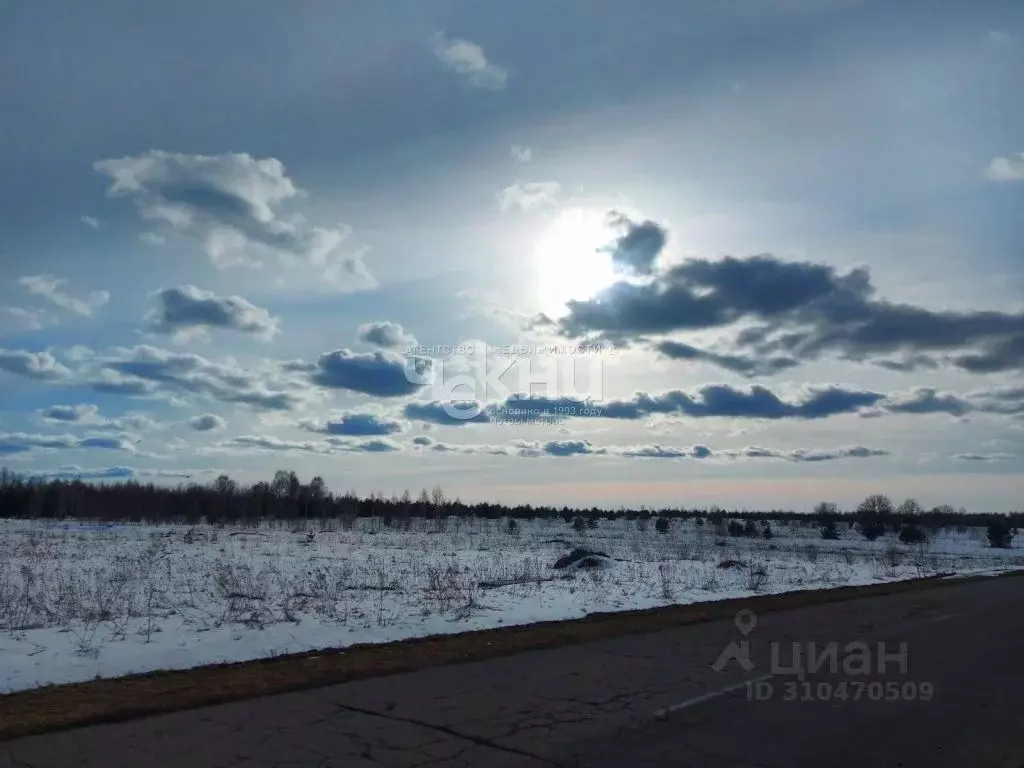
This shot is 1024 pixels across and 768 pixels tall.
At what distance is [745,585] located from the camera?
80.4 feet

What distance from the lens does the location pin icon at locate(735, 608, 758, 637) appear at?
46.5ft

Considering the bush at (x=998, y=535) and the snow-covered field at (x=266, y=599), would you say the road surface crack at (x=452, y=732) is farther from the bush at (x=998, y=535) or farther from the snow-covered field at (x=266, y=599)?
the bush at (x=998, y=535)

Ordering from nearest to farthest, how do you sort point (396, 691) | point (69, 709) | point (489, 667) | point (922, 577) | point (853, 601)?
point (69, 709), point (396, 691), point (489, 667), point (853, 601), point (922, 577)

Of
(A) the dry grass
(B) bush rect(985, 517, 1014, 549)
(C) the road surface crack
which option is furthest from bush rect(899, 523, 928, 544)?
(C) the road surface crack

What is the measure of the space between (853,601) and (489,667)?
14038 millimetres

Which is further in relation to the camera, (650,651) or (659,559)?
(659,559)

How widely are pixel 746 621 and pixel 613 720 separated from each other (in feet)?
29.5

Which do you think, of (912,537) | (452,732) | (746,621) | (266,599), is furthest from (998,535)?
(452,732)

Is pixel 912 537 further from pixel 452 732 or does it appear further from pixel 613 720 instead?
pixel 452 732

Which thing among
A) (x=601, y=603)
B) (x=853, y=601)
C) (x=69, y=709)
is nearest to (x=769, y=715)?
(x=69, y=709)

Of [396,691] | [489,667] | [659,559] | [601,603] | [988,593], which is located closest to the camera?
[396,691]

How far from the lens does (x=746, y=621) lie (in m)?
15.5

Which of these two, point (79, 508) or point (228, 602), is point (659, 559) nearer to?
point (228, 602)

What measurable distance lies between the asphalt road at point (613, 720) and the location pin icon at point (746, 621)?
2304mm
